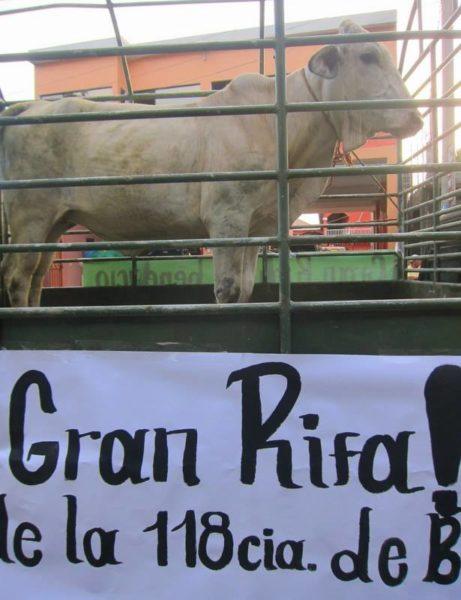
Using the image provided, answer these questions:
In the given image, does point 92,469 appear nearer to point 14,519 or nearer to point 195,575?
point 14,519

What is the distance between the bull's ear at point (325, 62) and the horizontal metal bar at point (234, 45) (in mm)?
738

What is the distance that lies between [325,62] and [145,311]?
1518 mm

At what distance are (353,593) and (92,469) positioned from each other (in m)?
0.80

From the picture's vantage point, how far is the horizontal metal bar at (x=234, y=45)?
172 cm

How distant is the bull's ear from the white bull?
34 cm

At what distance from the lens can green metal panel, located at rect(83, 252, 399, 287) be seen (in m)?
4.71

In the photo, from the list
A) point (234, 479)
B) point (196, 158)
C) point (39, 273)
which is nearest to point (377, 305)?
point (234, 479)

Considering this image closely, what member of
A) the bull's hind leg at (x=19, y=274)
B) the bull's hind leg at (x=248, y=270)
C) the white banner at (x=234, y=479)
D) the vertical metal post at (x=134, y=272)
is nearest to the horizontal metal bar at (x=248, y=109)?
the white banner at (x=234, y=479)

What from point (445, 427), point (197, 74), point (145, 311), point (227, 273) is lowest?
point (445, 427)

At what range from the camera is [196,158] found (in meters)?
3.10

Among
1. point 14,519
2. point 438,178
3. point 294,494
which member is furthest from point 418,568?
point 438,178

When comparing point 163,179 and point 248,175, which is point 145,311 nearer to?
point 163,179

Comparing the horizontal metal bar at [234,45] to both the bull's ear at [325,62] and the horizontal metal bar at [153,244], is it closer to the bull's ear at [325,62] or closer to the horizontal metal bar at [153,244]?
the horizontal metal bar at [153,244]

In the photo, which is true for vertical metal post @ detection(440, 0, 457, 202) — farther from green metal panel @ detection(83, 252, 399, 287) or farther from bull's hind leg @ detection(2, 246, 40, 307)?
bull's hind leg @ detection(2, 246, 40, 307)
